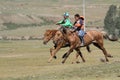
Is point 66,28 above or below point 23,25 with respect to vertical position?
above

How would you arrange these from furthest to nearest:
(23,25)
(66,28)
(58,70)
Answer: (23,25) → (66,28) → (58,70)

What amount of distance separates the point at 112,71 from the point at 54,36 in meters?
7.69

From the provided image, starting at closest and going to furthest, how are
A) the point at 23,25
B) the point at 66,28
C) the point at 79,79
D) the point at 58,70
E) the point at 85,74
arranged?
1. the point at 79,79
2. the point at 85,74
3. the point at 58,70
4. the point at 66,28
5. the point at 23,25

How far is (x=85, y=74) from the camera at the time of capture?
24.8 m

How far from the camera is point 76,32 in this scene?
3200 centimetres

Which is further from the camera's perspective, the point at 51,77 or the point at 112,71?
the point at 112,71

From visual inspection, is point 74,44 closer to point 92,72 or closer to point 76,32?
point 76,32

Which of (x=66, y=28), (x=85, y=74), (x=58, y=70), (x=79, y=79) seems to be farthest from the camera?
(x=66, y=28)

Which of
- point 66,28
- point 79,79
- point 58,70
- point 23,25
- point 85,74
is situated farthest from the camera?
point 23,25

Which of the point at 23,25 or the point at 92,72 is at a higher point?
the point at 92,72

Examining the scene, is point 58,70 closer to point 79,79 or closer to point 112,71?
point 112,71

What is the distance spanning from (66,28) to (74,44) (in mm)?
1007

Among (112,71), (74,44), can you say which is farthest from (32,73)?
(74,44)

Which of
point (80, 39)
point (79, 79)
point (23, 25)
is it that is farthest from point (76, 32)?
point (23, 25)
